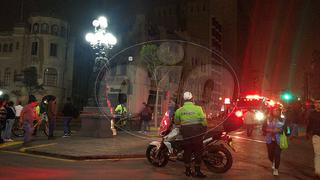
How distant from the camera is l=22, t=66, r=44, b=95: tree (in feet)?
147

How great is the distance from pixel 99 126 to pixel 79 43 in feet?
121

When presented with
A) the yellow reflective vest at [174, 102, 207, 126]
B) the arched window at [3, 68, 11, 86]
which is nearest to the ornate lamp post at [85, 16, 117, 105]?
the yellow reflective vest at [174, 102, 207, 126]

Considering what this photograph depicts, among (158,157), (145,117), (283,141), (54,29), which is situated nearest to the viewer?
(283,141)

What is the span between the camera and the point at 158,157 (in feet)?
32.9

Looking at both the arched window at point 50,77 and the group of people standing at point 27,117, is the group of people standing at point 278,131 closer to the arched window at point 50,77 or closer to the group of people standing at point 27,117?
the group of people standing at point 27,117

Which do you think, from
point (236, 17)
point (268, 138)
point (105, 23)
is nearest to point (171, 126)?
point (268, 138)

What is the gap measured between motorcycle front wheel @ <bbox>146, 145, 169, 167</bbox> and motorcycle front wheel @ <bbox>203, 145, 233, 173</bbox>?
3.54 ft

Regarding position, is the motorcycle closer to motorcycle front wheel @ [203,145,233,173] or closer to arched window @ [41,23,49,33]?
motorcycle front wheel @ [203,145,233,173]

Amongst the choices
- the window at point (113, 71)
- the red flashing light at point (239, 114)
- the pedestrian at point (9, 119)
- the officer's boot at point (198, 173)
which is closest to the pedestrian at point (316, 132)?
the officer's boot at point (198, 173)

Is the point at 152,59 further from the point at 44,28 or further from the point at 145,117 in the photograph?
the point at 44,28

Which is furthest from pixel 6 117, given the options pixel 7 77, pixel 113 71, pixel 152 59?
pixel 7 77

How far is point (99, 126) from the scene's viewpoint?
57.7 ft

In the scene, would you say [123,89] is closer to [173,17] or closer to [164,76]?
[164,76]

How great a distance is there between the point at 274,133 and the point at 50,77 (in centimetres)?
4183
